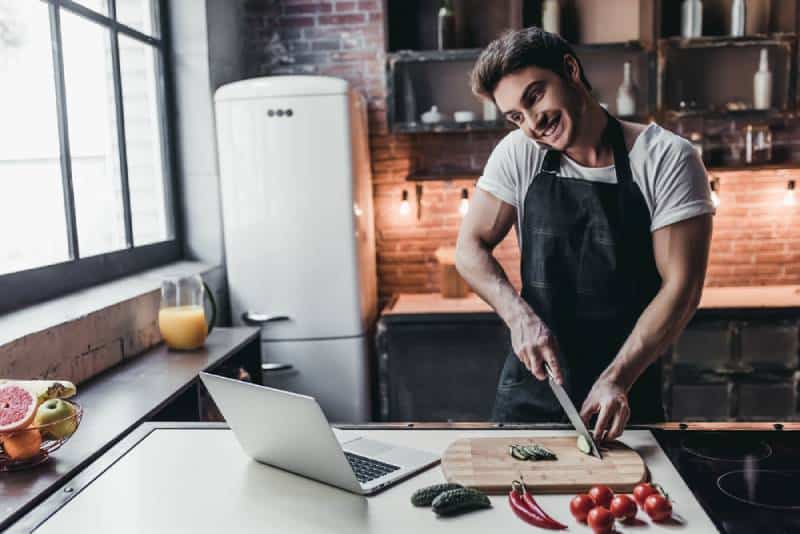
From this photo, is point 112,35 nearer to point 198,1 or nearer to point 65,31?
point 65,31

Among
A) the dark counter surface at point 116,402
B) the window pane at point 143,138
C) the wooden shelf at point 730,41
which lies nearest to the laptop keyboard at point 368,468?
the dark counter surface at point 116,402

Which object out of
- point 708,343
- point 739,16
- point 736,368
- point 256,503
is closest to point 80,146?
point 256,503

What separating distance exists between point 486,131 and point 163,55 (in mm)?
1762

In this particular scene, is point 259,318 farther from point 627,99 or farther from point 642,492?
point 642,492

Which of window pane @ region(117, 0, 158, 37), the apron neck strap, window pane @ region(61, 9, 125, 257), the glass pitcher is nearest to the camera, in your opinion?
the apron neck strap

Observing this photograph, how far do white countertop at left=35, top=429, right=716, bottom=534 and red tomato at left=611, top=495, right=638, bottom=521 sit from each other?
0.02 meters

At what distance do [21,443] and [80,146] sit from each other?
185cm

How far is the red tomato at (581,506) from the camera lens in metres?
1.25

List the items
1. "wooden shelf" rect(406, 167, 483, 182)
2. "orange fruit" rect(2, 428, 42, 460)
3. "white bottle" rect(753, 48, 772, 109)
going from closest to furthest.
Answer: "orange fruit" rect(2, 428, 42, 460)
"white bottle" rect(753, 48, 772, 109)
"wooden shelf" rect(406, 167, 483, 182)

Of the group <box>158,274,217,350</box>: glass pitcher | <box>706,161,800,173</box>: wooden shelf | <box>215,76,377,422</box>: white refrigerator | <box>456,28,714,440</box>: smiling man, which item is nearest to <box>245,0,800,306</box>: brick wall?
<box>706,161,800,173</box>: wooden shelf

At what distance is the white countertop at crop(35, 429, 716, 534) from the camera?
1.27 m

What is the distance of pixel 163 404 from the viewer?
2162mm

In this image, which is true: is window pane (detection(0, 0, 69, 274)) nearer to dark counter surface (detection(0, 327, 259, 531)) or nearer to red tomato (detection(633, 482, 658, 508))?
dark counter surface (detection(0, 327, 259, 531))

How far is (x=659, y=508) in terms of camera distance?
1.24 metres
